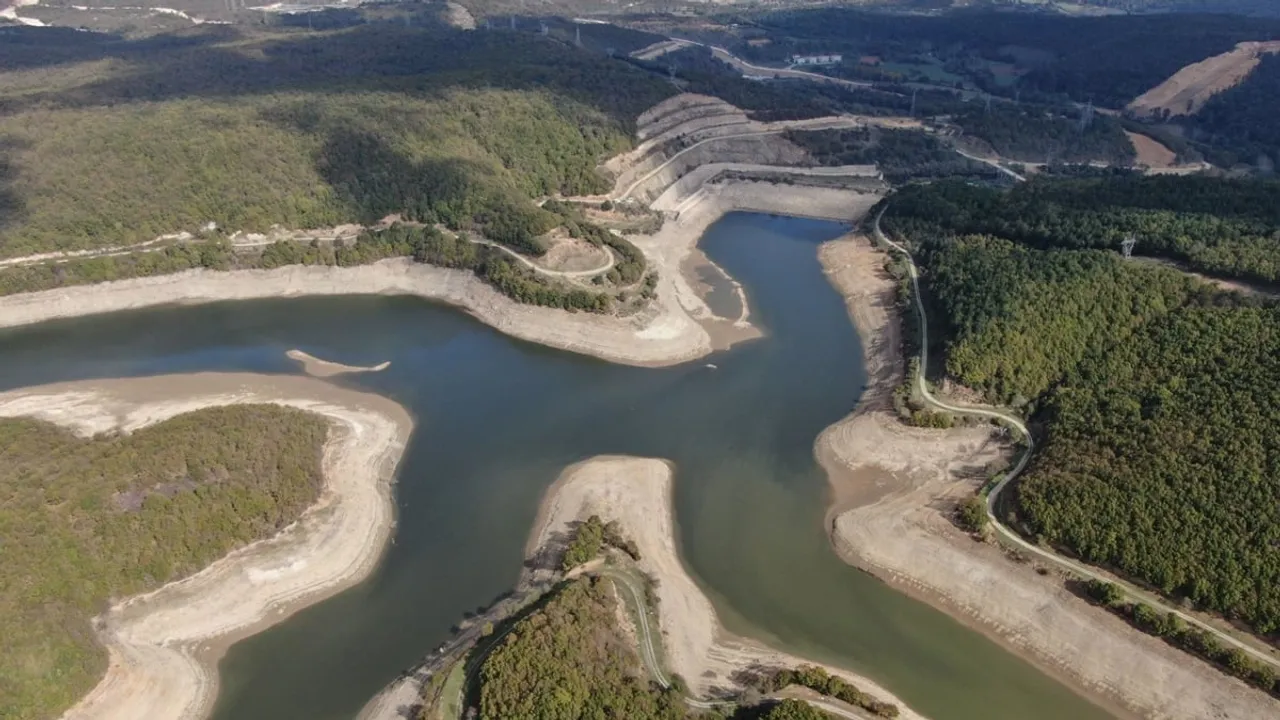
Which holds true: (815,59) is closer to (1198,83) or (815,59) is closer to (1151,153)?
(1198,83)

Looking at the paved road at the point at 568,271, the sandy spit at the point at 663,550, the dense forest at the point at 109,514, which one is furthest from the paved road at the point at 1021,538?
the dense forest at the point at 109,514

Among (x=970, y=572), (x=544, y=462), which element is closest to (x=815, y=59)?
(x=544, y=462)

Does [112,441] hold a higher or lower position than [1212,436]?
lower

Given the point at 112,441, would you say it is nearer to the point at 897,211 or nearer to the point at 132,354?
the point at 132,354

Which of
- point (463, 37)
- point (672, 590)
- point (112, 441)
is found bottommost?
point (672, 590)

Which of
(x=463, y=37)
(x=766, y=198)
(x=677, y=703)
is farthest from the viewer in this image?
(x=463, y=37)

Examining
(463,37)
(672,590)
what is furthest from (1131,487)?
(463,37)
